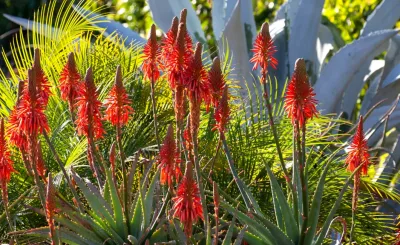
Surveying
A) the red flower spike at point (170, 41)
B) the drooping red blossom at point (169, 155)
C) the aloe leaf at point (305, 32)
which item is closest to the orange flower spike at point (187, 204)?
the drooping red blossom at point (169, 155)

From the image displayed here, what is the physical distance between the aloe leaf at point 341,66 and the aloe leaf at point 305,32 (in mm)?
345

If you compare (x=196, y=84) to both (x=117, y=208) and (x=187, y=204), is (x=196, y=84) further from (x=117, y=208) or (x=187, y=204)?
(x=117, y=208)

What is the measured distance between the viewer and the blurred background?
8102 millimetres

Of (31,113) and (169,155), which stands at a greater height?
(31,113)

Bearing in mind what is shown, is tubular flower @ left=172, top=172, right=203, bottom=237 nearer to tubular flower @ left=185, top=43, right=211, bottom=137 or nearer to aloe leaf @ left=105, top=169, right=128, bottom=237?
tubular flower @ left=185, top=43, right=211, bottom=137

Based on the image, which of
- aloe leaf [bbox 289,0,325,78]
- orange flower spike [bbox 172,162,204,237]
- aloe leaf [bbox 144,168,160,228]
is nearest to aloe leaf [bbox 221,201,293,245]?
aloe leaf [bbox 144,168,160,228]

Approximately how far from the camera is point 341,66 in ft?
17.6

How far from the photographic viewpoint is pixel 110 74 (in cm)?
416

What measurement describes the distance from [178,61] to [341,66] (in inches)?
120

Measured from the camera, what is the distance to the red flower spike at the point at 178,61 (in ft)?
8.03

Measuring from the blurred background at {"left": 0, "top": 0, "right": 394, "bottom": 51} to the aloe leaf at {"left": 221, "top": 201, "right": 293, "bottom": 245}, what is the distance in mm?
4371

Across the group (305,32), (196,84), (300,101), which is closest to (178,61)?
(196,84)

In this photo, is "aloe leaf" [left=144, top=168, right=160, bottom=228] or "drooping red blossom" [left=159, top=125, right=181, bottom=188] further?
"aloe leaf" [left=144, top=168, right=160, bottom=228]

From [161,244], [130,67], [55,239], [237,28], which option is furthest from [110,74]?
[55,239]
